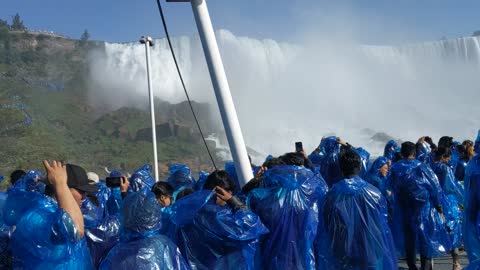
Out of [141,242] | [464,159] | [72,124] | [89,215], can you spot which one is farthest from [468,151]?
[72,124]

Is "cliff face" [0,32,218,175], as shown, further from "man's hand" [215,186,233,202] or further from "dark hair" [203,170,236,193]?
"man's hand" [215,186,233,202]

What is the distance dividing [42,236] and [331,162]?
4265mm

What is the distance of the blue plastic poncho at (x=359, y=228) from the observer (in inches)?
139

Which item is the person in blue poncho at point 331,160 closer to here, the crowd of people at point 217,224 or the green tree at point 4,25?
the crowd of people at point 217,224

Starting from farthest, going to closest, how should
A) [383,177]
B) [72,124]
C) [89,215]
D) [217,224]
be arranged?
[72,124]
[383,177]
[89,215]
[217,224]

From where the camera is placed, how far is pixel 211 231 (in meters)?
3.14

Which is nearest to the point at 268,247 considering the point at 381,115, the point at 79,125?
the point at 79,125

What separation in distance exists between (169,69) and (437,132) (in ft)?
104

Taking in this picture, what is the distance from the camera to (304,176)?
142 inches

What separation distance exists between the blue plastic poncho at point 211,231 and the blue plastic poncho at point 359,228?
0.65 m

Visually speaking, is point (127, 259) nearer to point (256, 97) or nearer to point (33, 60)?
point (256, 97)

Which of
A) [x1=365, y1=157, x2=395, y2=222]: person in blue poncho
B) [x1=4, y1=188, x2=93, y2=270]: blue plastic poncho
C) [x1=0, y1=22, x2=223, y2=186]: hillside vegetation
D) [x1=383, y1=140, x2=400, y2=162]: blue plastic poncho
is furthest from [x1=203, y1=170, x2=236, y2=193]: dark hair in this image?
[x1=0, y1=22, x2=223, y2=186]: hillside vegetation

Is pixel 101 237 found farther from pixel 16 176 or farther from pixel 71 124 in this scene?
pixel 71 124

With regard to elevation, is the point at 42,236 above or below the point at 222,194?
above
